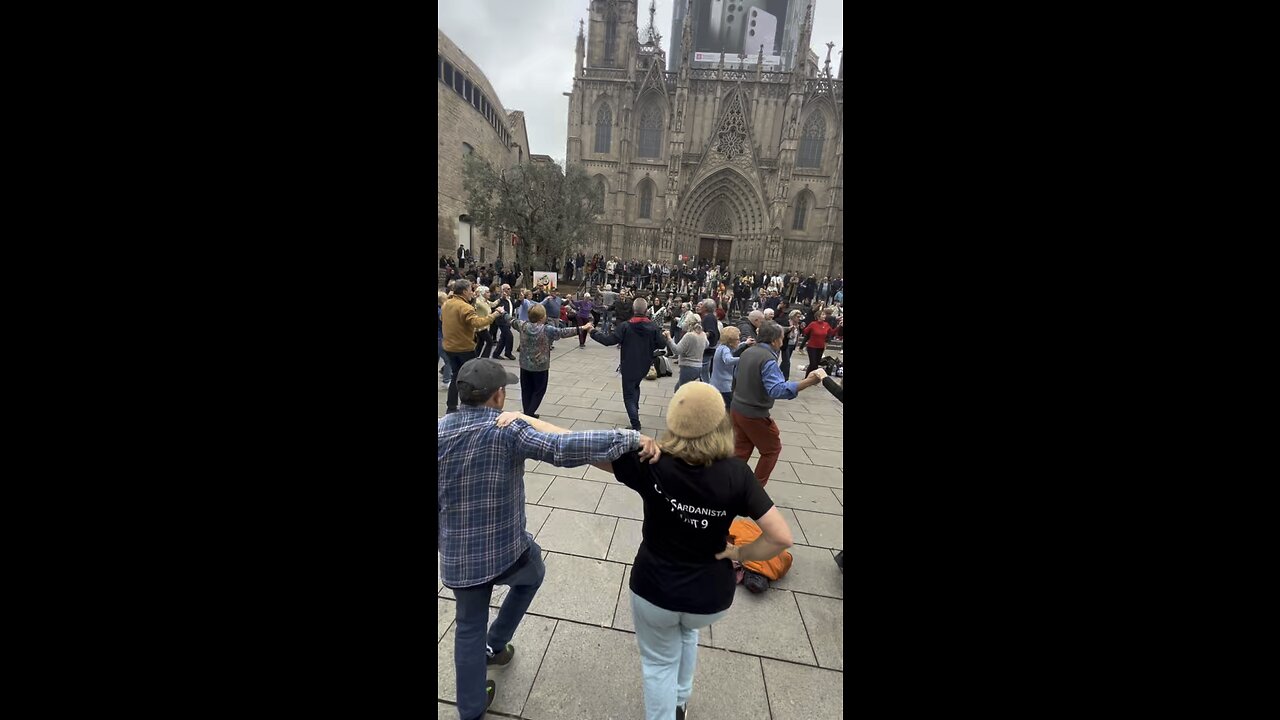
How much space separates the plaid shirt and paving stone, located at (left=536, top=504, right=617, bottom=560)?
1593mm

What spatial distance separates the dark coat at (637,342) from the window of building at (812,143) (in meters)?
33.1

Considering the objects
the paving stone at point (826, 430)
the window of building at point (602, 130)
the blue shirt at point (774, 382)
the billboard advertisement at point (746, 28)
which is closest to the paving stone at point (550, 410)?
the blue shirt at point (774, 382)

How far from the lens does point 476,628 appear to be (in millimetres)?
1843

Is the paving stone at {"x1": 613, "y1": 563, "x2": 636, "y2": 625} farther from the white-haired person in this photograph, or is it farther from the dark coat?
the dark coat

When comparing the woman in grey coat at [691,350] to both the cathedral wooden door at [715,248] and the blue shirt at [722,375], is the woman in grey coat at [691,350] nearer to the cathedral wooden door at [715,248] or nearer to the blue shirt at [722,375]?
the blue shirt at [722,375]

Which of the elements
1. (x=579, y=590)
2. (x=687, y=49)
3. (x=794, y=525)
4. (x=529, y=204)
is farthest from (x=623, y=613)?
(x=687, y=49)

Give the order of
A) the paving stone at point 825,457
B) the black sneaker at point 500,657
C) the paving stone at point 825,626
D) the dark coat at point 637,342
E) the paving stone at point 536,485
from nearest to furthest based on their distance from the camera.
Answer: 1. the black sneaker at point 500,657
2. the paving stone at point 825,626
3. the paving stone at point 536,485
4. the paving stone at point 825,457
5. the dark coat at point 637,342

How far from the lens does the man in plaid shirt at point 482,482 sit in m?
1.65

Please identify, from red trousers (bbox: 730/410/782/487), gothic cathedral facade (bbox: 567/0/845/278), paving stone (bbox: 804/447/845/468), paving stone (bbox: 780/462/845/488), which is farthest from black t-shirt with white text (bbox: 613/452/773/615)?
gothic cathedral facade (bbox: 567/0/845/278)

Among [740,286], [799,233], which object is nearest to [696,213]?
[799,233]

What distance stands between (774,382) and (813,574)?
146 centimetres

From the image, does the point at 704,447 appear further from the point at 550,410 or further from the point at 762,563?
the point at 550,410

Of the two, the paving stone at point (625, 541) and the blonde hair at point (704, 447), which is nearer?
the blonde hair at point (704, 447)
